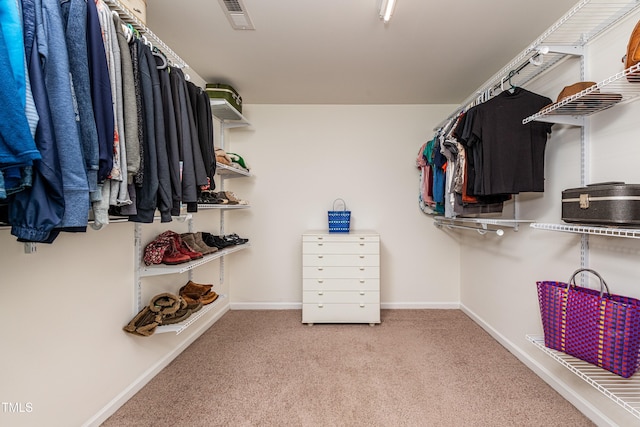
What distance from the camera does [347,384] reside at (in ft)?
5.60

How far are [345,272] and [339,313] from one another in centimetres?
40

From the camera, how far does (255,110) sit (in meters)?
3.03

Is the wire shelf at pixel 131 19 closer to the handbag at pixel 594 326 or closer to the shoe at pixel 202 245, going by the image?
the shoe at pixel 202 245

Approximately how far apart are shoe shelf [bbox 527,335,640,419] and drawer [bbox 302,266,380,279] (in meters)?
1.45

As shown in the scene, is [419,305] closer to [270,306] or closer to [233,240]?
[270,306]

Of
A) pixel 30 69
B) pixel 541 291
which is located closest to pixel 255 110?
pixel 30 69

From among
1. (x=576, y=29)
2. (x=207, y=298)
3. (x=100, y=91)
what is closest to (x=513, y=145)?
(x=576, y=29)

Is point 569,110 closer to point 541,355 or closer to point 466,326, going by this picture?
point 541,355

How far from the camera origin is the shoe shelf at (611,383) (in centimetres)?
100

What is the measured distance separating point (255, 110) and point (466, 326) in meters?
3.11

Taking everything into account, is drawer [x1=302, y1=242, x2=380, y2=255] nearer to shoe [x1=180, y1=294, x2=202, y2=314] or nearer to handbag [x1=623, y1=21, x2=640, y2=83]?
shoe [x1=180, y1=294, x2=202, y2=314]

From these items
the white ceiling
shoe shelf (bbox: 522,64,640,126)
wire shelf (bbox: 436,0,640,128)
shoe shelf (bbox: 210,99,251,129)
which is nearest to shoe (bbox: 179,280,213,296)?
shoe shelf (bbox: 210,99,251,129)

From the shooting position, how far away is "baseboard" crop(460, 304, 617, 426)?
4.47ft

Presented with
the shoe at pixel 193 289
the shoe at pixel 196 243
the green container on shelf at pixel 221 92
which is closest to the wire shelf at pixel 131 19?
the green container on shelf at pixel 221 92
